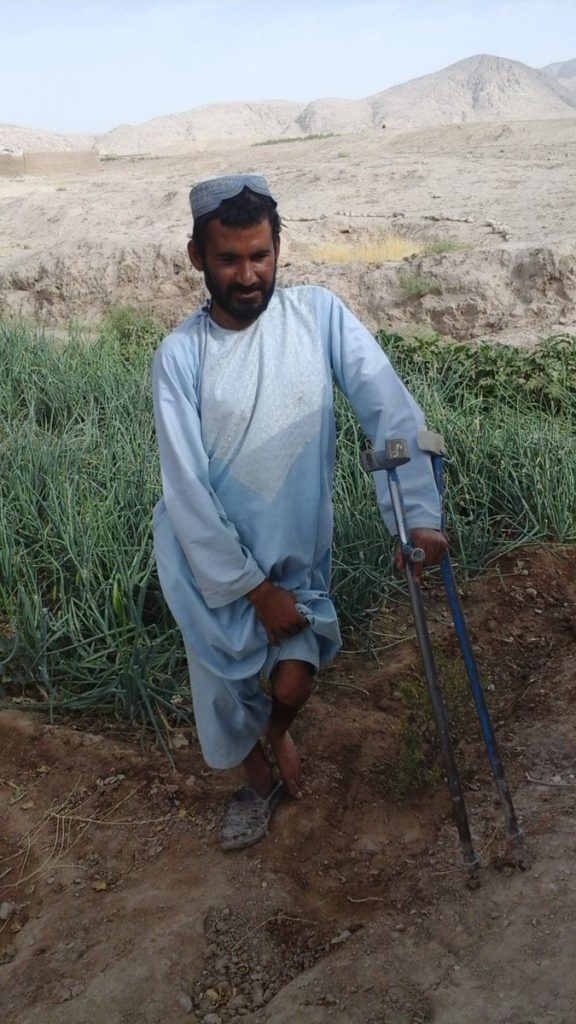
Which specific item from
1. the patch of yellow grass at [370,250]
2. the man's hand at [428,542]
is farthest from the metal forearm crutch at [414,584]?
the patch of yellow grass at [370,250]

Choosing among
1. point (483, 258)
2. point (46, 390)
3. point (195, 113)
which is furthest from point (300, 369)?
point (195, 113)

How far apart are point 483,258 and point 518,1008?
596 cm

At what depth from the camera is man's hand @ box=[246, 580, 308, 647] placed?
2.20 metres

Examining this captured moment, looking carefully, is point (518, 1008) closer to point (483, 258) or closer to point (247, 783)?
point (247, 783)

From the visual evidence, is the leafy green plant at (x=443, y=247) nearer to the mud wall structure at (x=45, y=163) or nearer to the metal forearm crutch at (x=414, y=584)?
the metal forearm crutch at (x=414, y=584)

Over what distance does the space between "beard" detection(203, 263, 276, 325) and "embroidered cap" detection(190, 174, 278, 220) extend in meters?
0.13

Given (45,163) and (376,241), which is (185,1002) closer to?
(376,241)

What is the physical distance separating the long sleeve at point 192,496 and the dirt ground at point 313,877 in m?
0.73

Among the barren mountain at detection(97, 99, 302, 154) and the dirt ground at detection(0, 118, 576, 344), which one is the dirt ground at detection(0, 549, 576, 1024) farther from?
the barren mountain at detection(97, 99, 302, 154)

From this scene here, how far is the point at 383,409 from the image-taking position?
2.18 m

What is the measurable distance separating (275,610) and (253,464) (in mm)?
317

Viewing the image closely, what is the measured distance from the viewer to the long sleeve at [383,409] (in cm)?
216

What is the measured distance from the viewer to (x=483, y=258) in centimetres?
711

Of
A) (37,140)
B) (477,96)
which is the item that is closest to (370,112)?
(477,96)
